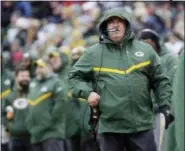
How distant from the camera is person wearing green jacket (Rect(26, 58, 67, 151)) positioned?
15703 mm

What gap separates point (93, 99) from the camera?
426 inches

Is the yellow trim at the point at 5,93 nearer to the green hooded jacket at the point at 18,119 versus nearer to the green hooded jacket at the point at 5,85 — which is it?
the green hooded jacket at the point at 5,85

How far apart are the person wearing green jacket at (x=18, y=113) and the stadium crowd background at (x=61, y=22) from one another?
154 inches

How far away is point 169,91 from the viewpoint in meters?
11.1

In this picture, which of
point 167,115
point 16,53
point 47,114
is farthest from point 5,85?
point 167,115

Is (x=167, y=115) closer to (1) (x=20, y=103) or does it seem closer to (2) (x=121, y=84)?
(2) (x=121, y=84)

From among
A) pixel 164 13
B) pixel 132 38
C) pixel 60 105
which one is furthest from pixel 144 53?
pixel 164 13

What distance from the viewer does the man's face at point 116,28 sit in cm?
1117

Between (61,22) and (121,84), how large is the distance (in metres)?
14.4

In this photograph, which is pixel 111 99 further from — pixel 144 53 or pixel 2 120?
pixel 2 120

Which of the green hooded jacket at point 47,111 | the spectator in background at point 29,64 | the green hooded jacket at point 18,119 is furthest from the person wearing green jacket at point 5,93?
the green hooded jacket at point 47,111

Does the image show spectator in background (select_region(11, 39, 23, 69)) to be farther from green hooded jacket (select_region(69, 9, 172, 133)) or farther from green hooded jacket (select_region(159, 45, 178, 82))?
green hooded jacket (select_region(69, 9, 172, 133))

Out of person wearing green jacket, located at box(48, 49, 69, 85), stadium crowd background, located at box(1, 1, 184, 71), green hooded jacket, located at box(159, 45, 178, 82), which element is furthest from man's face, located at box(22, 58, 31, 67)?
green hooded jacket, located at box(159, 45, 178, 82)

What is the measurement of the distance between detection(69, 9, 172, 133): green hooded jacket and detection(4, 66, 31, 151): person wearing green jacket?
520cm
